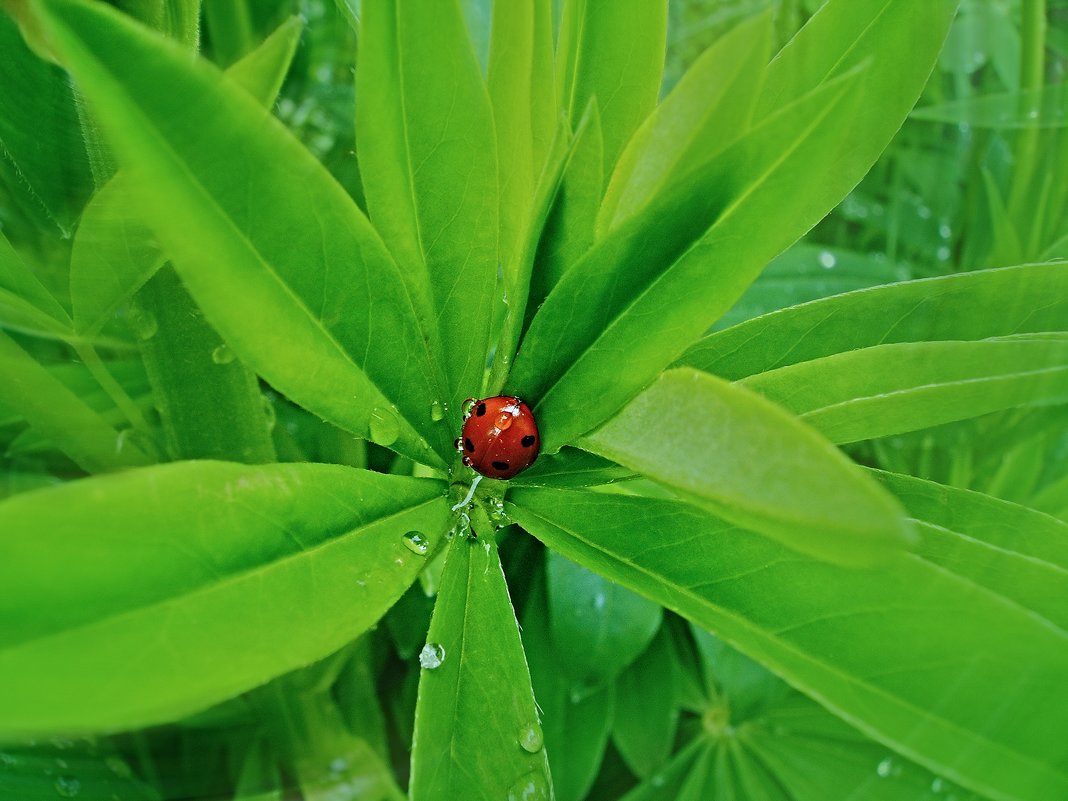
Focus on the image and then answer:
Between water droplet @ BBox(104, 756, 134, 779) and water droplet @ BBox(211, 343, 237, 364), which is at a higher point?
water droplet @ BBox(211, 343, 237, 364)

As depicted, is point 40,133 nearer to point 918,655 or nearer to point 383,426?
point 383,426

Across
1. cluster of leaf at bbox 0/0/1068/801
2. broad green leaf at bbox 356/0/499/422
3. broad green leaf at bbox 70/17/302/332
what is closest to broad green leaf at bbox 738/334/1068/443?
cluster of leaf at bbox 0/0/1068/801

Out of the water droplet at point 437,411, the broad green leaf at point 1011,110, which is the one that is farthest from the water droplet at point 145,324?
the broad green leaf at point 1011,110

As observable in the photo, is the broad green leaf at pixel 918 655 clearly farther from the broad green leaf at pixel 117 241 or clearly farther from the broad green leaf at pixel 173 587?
the broad green leaf at pixel 117 241

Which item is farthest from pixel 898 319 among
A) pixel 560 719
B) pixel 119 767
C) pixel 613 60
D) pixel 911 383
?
pixel 119 767

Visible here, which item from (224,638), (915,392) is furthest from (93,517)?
(915,392)

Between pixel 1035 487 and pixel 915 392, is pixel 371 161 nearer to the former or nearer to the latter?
pixel 915 392

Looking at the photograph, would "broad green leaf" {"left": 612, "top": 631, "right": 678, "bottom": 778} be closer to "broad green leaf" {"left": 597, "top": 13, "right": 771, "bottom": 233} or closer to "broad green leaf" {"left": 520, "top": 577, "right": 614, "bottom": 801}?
"broad green leaf" {"left": 520, "top": 577, "right": 614, "bottom": 801}
